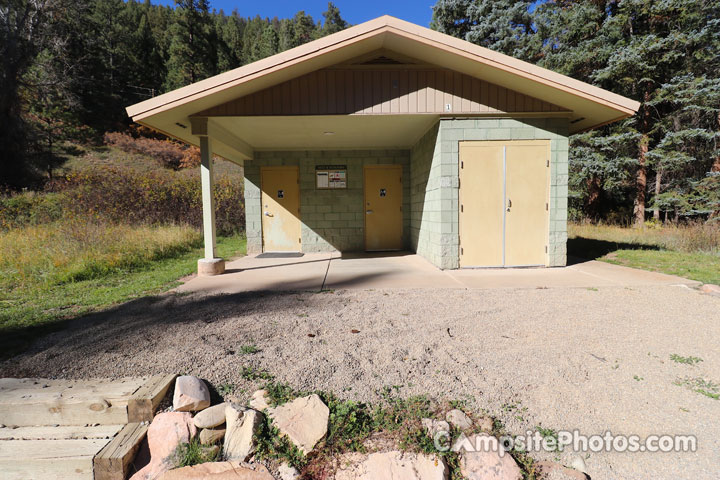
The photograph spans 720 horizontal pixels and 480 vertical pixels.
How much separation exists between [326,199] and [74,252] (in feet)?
18.1

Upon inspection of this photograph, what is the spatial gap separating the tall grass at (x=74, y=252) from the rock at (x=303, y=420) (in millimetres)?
5675

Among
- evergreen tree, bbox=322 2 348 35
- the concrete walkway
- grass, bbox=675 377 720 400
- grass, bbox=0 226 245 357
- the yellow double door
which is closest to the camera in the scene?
grass, bbox=675 377 720 400

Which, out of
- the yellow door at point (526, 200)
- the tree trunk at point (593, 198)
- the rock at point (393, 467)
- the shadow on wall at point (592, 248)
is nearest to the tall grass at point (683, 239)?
the shadow on wall at point (592, 248)

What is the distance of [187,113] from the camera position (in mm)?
5910

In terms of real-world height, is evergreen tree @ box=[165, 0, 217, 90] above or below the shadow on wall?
above

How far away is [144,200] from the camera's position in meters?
12.9

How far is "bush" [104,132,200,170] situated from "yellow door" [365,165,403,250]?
2524 cm

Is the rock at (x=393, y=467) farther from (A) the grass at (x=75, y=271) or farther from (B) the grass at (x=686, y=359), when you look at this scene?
(A) the grass at (x=75, y=271)

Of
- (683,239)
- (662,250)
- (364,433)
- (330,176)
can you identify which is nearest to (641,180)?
(683,239)

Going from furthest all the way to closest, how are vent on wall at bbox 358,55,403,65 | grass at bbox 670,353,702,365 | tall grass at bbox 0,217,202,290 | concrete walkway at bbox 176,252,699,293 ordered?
1. vent on wall at bbox 358,55,403,65
2. tall grass at bbox 0,217,202,290
3. concrete walkway at bbox 176,252,699,293
4. grass at bbox 670,353,702,365

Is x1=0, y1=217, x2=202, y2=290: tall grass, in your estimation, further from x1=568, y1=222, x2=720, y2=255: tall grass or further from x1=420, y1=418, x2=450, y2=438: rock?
x1=568, y1=222, x2=720, y2=255: tall grass

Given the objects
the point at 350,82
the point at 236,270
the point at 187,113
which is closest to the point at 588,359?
the point at 350,82

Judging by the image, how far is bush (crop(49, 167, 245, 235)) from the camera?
473 inches

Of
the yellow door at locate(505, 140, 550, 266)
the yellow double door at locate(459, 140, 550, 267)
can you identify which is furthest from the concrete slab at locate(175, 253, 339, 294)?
the yellow door at locate(505, 140, 550, 266)
